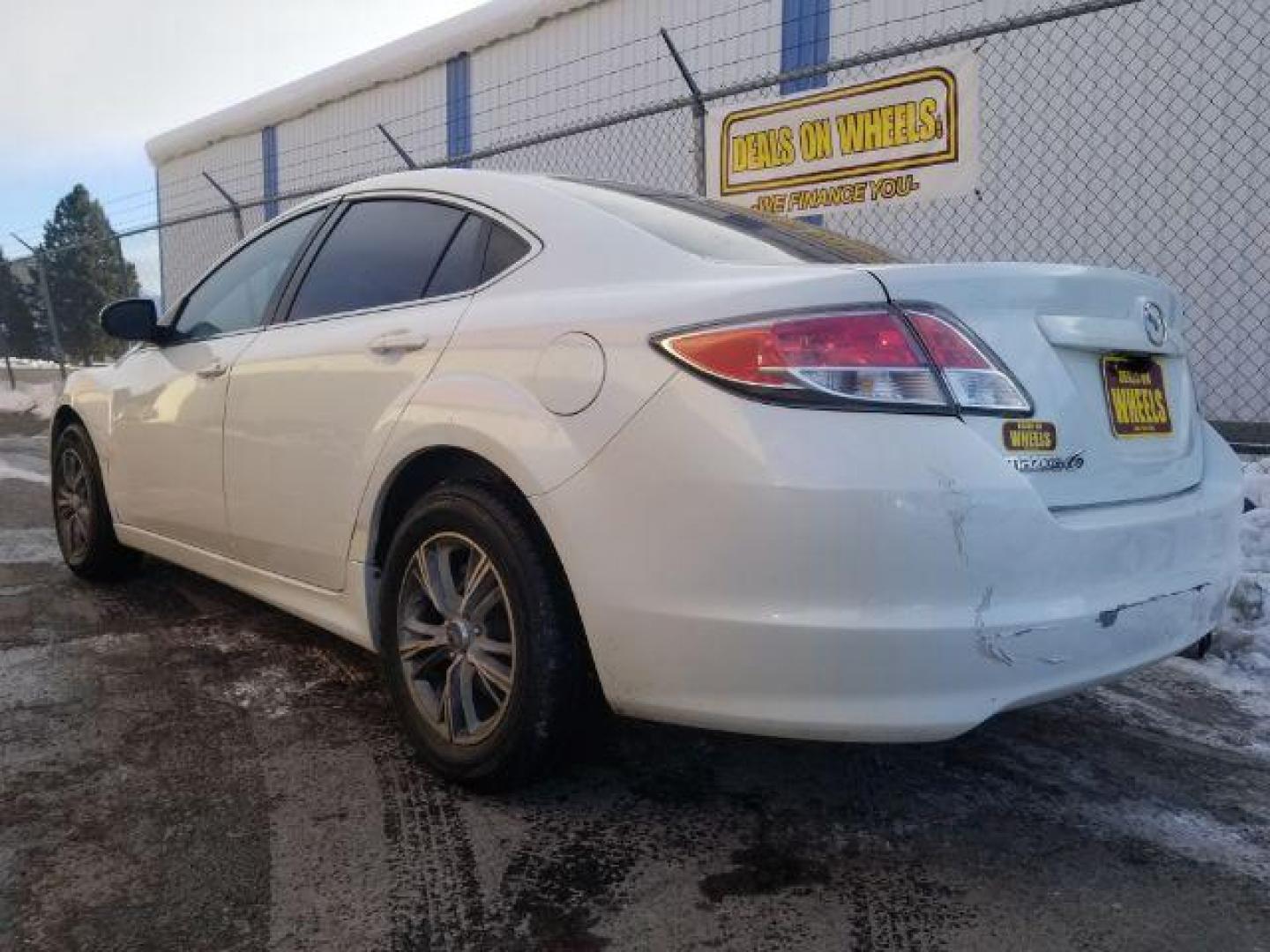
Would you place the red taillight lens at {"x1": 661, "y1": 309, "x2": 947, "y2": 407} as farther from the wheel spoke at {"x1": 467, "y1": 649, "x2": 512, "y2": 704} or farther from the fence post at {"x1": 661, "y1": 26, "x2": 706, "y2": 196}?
the fence post at {"x1": 661, "y1": 26, "x2": 706, "y2": 196}

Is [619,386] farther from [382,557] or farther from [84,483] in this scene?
[84,483]

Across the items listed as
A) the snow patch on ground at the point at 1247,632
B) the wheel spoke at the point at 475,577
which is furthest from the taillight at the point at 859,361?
the snow patch on ground at the point at 1247,632

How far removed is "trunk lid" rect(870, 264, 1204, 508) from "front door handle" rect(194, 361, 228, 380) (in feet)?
7.67

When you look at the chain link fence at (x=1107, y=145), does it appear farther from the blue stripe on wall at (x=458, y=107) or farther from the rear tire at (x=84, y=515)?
the blue stripe on wall at (x=458, y=107)

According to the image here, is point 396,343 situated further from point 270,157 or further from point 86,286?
point 86,286

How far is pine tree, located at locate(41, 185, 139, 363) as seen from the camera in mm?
14516

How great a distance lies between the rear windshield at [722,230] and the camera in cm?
247

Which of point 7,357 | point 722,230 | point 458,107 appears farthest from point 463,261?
Result: point 7,357

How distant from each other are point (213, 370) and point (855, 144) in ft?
11.8

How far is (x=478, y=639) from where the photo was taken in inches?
98.3

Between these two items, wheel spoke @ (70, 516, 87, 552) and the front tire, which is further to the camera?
wheel spoke @ (70, 516, 87, 552)

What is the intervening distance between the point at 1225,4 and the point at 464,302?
664cm

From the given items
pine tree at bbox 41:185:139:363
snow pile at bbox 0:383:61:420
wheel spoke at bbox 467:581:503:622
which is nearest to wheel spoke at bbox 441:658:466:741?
wheel spoke at bbox 467:581:503:622

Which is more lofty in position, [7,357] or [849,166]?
[849,166]
